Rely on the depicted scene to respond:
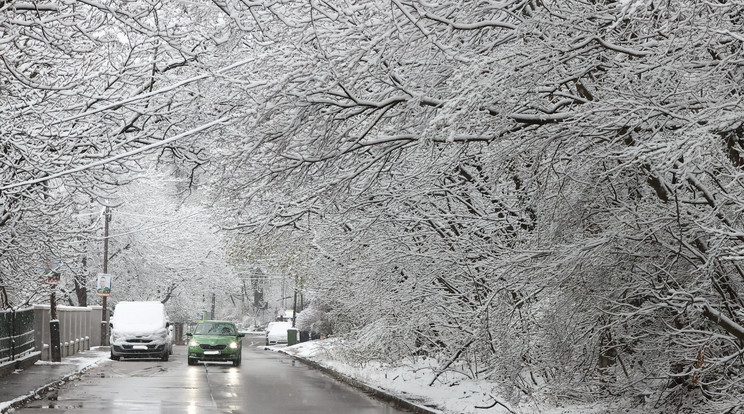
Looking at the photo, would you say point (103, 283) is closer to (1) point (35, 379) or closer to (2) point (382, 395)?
(1) point (35, 379)

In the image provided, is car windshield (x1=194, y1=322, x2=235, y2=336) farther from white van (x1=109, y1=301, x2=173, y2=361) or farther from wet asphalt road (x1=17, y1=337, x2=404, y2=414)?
wet asphalt road (x1=17, y1=337, x2=404, y2=414)

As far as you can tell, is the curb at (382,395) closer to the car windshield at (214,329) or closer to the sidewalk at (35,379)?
the car windshield at (214,329)

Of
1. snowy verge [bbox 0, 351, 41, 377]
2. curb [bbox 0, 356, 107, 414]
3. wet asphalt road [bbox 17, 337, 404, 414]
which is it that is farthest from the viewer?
snowy verge [bbox 0, 351, 41, 377]

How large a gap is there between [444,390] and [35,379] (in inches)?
370

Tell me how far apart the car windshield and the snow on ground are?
597 centimetres

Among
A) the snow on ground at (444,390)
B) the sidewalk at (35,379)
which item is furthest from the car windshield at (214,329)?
the snow on ground at (444,390)

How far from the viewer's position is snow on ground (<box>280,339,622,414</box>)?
15055mm

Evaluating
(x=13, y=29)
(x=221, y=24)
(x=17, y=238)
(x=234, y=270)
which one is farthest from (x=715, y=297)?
A: (x=234, y=270)

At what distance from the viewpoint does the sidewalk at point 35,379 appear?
18312 mm

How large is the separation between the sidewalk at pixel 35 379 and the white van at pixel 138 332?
6.38ft

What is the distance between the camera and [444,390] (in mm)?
20109

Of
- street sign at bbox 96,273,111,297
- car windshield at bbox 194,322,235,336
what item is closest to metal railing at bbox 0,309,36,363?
car windshield at bbox 194,322,235,336

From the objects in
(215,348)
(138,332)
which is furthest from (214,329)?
(138,332)

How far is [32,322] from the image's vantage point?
102ft
